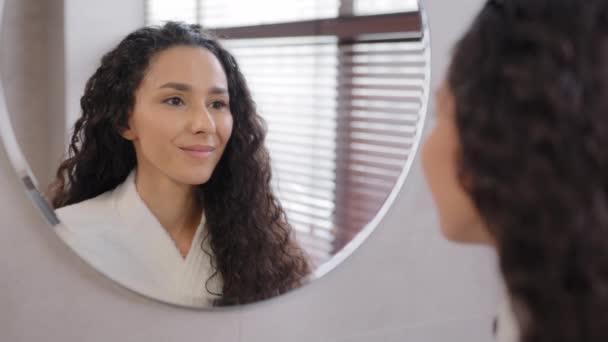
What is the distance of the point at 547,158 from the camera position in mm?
440

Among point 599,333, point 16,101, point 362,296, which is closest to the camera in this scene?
point 599,333

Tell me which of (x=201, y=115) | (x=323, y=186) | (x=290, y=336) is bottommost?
(x=290, y=336)

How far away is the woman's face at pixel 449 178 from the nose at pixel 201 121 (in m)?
0.26

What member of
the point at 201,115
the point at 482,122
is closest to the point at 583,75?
the point at 482,122

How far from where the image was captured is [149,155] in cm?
69

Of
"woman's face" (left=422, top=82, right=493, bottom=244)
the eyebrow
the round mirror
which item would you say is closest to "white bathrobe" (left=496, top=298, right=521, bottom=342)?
"woman's face" (left=422, top=82, right=493, bottom=244)

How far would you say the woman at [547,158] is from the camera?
0.44 metres

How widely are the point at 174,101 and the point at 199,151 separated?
Answer: 65 millimetres

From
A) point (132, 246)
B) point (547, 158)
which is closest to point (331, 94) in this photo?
point (132, 246)

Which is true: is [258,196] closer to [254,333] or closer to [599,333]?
[254,333]

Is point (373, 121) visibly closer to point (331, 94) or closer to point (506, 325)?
point (331, 94)

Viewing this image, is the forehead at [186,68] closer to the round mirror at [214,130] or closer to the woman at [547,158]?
the round mirror at [214,130]

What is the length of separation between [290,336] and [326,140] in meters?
0.26

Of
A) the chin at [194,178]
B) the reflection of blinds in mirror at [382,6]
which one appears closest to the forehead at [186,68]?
the chin at [194,178]
